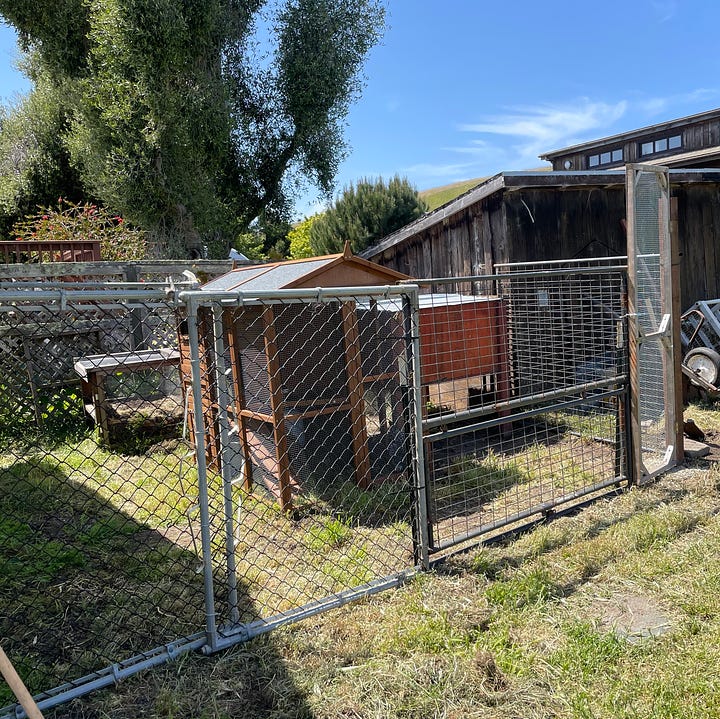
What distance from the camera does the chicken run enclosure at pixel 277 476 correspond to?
2770 mm

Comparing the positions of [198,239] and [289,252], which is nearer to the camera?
[198,239]

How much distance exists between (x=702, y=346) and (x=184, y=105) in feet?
43.9

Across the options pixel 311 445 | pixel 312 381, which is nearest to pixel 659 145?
pixel 312 381

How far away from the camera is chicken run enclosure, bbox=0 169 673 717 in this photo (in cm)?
277

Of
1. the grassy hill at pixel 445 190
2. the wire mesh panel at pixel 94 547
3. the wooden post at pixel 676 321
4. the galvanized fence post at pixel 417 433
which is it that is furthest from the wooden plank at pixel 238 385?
the grassy hill at pixel 445 190

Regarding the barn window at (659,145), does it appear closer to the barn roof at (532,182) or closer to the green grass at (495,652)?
the barn roof at (532,182)

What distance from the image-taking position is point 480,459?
546 cm

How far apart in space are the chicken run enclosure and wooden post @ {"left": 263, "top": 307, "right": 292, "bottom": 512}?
0.05 feet

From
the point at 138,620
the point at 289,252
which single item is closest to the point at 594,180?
the point at 138,620

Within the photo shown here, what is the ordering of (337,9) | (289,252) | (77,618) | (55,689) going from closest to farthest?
(55,689), (77,618), (337,9), (289,252)

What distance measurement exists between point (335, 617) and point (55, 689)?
1211mm

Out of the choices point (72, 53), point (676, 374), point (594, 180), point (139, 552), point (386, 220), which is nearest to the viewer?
point (139, 552)

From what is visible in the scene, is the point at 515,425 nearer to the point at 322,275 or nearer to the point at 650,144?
the point at 322,275

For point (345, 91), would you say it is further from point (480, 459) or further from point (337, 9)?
point (480, 459)
